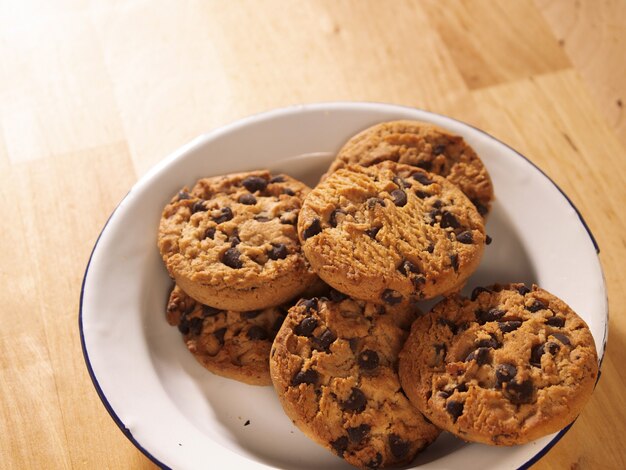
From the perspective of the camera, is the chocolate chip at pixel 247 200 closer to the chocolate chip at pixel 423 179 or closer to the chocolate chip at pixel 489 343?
the chocolate chip at pixel 423 179

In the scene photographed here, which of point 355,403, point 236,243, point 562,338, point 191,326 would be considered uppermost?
point 562,338

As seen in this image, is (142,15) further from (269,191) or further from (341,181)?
(341,181)

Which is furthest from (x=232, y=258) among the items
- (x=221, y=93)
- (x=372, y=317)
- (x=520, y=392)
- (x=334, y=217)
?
(x=221, y=93)

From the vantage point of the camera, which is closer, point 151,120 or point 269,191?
point 269,191

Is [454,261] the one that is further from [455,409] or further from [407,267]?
[455,409]

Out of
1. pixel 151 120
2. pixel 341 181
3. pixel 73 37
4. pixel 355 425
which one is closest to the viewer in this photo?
pixel 355 425

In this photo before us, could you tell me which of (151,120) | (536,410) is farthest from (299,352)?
(151,120)

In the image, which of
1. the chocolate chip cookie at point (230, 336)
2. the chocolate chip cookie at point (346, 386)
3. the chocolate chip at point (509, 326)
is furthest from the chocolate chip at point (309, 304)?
the chocolate chip at point (509, 326)
